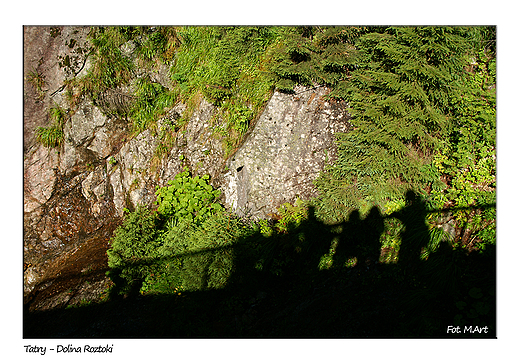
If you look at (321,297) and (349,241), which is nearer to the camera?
(321,297)

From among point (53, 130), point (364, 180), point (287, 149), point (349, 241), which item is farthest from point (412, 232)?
point (53, 130)

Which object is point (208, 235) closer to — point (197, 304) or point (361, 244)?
point (197, 304)

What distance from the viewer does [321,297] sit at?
414 cm

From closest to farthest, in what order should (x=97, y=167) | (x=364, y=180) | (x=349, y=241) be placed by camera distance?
(x=364, y=180)
(x=349, y=241)
(x=97, y=167)

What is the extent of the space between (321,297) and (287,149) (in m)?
2.74

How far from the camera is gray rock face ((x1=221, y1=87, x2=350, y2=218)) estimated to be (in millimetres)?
5008

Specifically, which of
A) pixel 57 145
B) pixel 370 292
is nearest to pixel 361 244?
pixel 370 292

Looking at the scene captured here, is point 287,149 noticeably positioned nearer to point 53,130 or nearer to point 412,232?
point 412,232

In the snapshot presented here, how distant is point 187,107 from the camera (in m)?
6.27

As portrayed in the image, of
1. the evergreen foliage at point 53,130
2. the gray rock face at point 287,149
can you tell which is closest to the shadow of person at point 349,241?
the gray rock face at point 287,149

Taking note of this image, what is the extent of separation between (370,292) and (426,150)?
7.74 feet

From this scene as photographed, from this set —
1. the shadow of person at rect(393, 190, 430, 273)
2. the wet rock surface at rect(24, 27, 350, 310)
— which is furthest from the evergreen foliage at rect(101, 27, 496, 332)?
the wet rock surface at rect(24, 27, 350, 310)

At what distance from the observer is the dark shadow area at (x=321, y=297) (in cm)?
347
